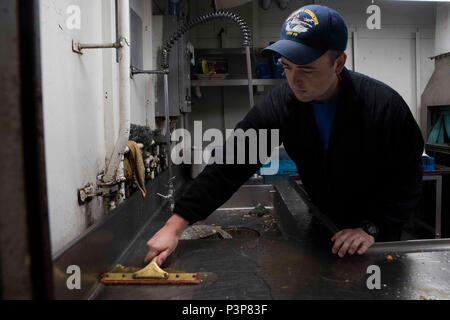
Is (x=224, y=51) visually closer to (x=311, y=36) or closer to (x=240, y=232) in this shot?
(x=240, y=232)

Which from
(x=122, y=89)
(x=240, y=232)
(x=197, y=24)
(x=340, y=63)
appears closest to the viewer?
(x=340, y=63)

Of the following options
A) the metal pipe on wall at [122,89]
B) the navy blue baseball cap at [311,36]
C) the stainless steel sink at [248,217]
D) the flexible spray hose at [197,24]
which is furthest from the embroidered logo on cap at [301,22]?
the flexible spray hose at [197,24]

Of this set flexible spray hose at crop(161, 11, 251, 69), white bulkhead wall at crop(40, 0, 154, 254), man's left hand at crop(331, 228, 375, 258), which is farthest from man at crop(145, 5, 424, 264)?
flexible spray hose at crop(161, 11, 251, 69)

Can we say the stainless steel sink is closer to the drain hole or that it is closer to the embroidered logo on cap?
the drain hole

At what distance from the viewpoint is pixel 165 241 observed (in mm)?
1073

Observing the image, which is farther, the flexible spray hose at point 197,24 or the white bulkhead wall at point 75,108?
the flexible spray hose at point 197,24

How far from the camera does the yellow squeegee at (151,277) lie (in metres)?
0.94

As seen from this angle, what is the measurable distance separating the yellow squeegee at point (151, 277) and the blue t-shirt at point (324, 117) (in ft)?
2.24

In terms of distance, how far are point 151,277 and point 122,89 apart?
0.69 meters

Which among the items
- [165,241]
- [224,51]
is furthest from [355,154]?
[224,51]

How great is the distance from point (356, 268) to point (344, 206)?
0.42 m

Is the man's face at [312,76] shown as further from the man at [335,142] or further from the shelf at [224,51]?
the shelf at [224,51]

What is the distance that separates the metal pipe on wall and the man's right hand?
34 centimetres
